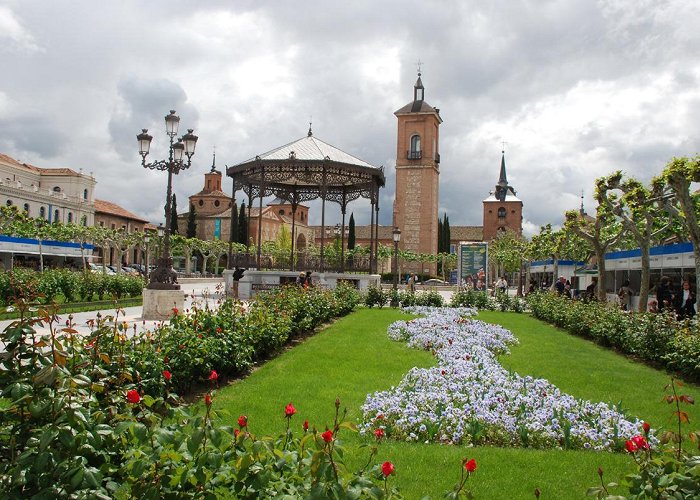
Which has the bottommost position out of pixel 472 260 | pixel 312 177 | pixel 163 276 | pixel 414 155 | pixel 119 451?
pixel 119 451

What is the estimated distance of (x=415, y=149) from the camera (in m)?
68.4

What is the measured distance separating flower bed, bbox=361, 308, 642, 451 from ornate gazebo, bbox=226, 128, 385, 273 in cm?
1638

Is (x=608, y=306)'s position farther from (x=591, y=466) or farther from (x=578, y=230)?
(x=591, y=466)

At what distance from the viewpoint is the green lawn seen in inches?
183

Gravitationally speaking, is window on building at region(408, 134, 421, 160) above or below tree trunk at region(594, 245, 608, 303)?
above

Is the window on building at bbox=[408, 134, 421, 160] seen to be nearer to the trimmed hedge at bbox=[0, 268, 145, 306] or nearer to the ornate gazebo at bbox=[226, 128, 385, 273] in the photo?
the ornate gazebo at bbox=[226, 128, 385, 273]

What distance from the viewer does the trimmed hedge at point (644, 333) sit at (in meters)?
9.54

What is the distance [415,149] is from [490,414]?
64263mm

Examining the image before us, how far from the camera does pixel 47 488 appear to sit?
2.59 meters

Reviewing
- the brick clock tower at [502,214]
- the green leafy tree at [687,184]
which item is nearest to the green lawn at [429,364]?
the green leafy tree at [687,184]

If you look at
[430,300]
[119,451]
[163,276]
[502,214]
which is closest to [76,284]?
[163,276]

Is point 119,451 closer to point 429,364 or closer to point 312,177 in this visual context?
point 429,364

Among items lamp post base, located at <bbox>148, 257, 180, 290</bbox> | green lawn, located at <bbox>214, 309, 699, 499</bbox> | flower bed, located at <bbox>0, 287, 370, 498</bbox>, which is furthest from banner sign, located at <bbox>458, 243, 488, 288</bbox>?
flower bed, located at <bbox>0, 287, 370, 498</bbox>

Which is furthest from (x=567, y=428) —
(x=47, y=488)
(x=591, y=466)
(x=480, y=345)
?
(x=480, y=345)
